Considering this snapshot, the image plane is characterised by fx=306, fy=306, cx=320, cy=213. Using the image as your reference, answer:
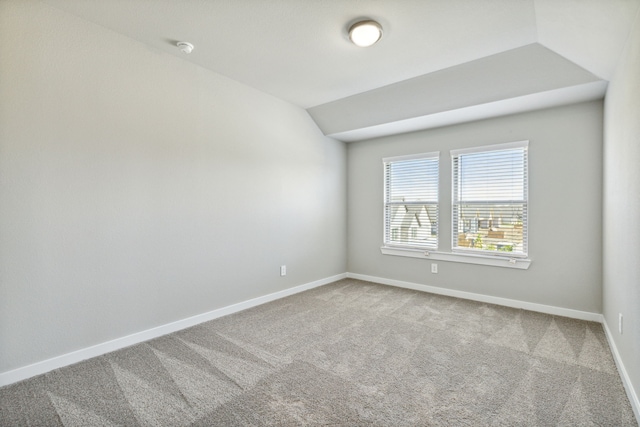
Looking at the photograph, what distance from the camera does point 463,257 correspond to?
4086 mm

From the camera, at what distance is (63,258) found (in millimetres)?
2320

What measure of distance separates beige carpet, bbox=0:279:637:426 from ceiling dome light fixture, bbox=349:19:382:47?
259 cm

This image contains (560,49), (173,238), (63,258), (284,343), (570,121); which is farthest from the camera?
(570,121)

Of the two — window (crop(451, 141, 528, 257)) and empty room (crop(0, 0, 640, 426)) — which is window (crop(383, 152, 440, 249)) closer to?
empty room (crop(0, 0, 640, 426))

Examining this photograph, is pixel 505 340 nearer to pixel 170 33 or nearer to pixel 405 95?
pixel 405 95

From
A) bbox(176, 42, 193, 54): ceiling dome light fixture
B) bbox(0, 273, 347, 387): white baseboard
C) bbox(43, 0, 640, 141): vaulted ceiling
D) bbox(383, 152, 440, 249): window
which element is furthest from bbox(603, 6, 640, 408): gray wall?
bbox(0, 273, 347, 387): white baseboard

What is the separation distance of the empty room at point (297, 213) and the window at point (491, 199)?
0.02 meters

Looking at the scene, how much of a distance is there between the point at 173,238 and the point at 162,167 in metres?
0.68

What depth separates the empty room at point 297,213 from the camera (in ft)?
6.54

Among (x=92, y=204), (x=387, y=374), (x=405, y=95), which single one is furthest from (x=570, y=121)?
(x=92, y=204)

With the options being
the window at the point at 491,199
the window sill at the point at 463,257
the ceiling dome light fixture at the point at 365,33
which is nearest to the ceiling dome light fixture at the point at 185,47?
the ceiling dome light fixture at the point at 365,33

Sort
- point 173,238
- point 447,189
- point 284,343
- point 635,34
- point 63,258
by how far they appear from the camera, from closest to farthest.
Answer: point 635,34 → point 63,258 → point 284,343 → point 173,238 → point 447,189

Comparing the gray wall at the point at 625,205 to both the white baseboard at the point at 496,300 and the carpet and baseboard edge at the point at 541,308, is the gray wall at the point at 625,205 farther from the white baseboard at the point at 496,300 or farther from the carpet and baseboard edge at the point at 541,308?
the white baseboard at the point at 496,300

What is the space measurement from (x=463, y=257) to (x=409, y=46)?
2.72 m
